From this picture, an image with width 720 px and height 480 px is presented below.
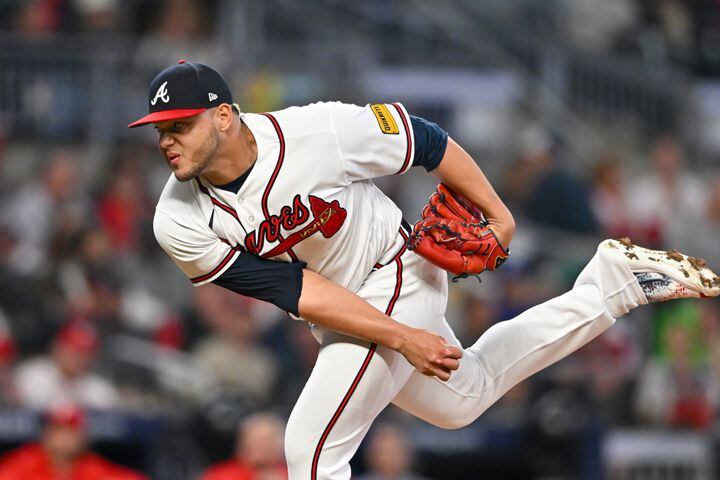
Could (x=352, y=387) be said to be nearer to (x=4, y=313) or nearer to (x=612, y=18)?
(x=4, y=313)

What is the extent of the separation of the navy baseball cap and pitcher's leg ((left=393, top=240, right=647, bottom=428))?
1318 millimetres

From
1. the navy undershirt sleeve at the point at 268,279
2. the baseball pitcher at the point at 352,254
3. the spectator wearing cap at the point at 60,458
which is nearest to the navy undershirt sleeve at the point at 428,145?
the baseball pitcher at the point at 352,254

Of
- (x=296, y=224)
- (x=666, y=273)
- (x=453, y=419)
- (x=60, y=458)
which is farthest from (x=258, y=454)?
(x=666, y=273)

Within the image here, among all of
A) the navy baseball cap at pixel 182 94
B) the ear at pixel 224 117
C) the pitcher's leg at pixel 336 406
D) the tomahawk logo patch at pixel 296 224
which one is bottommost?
the pitcher's leg at pixel 336 406

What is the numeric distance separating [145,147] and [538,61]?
347cm

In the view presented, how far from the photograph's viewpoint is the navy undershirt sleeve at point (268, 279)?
4.72m

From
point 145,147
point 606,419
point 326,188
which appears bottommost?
point 606,419

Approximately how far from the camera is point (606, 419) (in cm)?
770

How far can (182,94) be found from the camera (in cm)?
448

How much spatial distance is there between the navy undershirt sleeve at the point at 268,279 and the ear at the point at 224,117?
0.47m

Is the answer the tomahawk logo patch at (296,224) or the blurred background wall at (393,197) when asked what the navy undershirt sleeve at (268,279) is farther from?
the blurred background wall at (393,197)

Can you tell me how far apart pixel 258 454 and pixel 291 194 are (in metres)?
2.45

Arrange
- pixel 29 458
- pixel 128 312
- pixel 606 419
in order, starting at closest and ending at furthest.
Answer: pixel 29 458, pixel 606 419, pixel 128 312

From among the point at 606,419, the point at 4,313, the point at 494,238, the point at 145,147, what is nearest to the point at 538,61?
the point at 145,147
